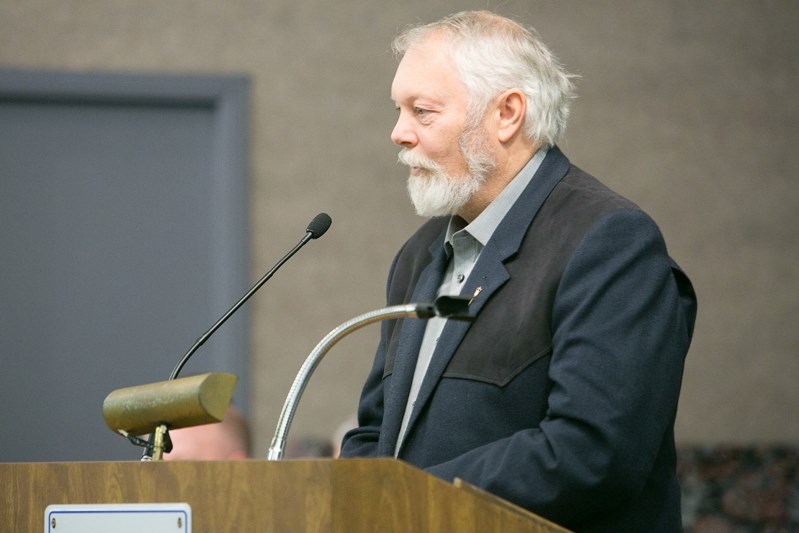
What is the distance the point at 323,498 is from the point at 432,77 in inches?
38.8

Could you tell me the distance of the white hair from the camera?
2229mm

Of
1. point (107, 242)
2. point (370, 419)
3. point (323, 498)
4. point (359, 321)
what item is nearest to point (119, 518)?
point (323, 498)

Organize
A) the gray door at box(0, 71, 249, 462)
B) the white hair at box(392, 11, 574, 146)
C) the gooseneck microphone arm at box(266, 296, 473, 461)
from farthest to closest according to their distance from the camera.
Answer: the gray door at box(0, 71, 249, 462) < the white hair at box(392, 11, 574, 146) < the gooseneck microphone arm at box(266, 296, 473, 461)

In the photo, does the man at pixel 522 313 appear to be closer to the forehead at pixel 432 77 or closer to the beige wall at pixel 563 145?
the forehead at pixel 432 77

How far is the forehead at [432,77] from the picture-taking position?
7.34 ft

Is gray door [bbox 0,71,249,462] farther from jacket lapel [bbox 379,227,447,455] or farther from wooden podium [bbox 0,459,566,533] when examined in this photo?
wooden podium [bbox 0,459,566,533]

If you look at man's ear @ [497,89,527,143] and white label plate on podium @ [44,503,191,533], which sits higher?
man's ear @ [497,89,527,143]

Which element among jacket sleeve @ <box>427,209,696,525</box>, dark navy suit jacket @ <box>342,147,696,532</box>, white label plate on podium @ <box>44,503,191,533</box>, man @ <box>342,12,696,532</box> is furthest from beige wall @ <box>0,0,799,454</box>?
white label plate on podium @ <box>44,503,191,533</box>

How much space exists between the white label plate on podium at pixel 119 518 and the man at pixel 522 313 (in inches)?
17.9

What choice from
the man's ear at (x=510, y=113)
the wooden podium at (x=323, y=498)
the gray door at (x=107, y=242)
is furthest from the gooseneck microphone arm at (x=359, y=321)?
the gray door at (x=107, y=242)

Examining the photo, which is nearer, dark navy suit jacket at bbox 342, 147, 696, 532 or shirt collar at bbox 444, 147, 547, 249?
dark navy suit jacket at bbox 342, 147, 696, 532

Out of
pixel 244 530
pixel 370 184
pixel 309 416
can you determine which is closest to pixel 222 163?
pixel 370 184

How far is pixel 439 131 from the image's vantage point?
2250 mm

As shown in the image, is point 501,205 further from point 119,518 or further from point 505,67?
point 119,518
